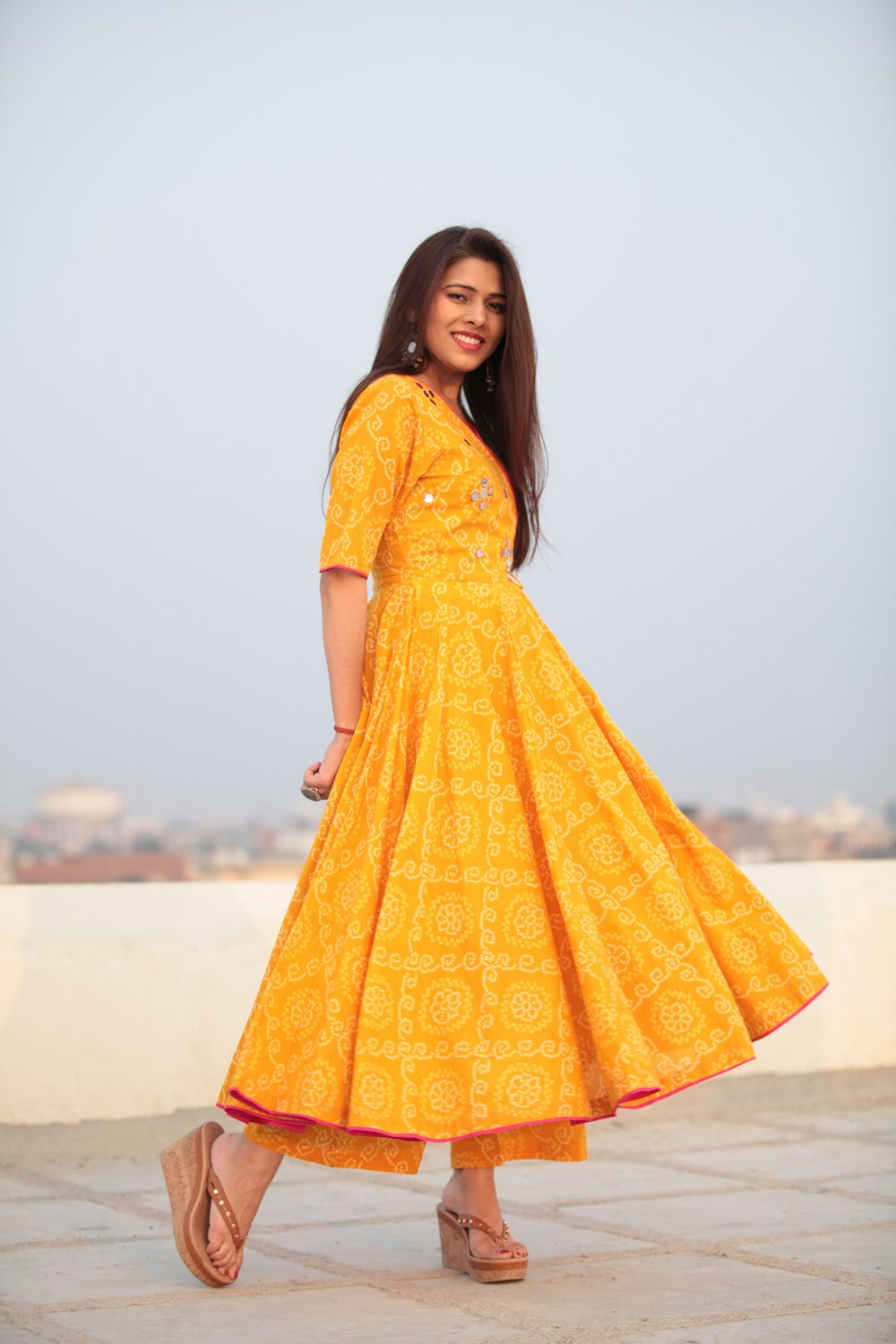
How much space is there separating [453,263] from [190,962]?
148cm

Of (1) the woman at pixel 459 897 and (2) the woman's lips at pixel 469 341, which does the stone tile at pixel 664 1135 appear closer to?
(1) the woman at pixel 459 897

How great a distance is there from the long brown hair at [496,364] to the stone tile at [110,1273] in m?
1.05

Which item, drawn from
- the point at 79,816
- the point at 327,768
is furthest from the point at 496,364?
the point at 79,816

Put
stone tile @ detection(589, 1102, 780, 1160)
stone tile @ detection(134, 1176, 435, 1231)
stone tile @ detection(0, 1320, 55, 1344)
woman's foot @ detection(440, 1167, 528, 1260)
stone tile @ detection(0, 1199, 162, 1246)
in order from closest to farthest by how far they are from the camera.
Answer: stone tile @ detection(0, 1320, 55, 1344) → woman's foot @ detection(440, 1167, 528, 1260) → stone tile @ detection(0, 1199, 162, 1246) → stone tile @ detection(134, 1176, 435, 1231) → stone tile @ detection(589, 1102, 780, 1160)

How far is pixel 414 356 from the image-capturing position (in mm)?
2307

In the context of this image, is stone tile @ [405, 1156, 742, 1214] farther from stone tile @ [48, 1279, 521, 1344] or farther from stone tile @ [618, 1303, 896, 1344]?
stone tile @ [618, 1303, 896, 1344]

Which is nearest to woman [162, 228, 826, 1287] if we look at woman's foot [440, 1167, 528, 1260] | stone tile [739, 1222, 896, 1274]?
woman's foot [440, 1167, 528, 1260]

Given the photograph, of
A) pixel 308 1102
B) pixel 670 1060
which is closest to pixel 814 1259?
pixel 670 1060

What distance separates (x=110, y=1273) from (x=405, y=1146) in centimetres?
46

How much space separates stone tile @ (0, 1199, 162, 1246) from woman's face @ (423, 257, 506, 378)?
1.35 metres

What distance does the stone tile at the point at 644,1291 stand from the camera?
1.89 metres

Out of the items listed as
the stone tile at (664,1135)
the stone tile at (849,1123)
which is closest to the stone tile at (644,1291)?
the stone tile at (664,1135)

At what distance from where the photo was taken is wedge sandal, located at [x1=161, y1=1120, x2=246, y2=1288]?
6.66 feet

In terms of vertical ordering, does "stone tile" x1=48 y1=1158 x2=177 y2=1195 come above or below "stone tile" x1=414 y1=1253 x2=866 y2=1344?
below
